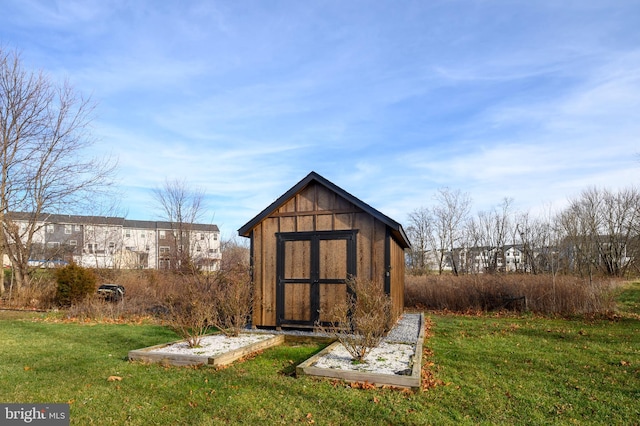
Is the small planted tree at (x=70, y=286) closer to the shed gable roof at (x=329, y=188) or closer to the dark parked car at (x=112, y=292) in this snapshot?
the dark parked car at (x=112, y=292)

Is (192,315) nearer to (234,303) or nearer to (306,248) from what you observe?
(234,303)

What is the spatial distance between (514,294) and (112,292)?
1585 centimetres

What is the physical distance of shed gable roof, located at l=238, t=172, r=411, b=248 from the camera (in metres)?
9.37

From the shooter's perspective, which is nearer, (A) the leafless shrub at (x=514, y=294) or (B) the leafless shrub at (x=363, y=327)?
(B) the leafless shrub at (x=363, y=327)

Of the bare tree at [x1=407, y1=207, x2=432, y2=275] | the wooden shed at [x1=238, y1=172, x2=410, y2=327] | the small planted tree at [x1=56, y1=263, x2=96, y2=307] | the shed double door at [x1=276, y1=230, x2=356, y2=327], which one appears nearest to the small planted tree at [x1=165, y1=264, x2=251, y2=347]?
the wooden shed at [x1=238, y1=172, x2=410, y2=327]

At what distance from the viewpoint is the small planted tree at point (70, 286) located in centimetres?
1510

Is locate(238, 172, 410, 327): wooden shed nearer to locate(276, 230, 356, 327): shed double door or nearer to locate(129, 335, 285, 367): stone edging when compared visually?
locate(276, 230, 356, 327): shed double door

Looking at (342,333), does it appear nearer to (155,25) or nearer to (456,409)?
(456,409)

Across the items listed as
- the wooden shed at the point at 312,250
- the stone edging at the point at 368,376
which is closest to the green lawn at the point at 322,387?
the stone edging at the point at 368,376

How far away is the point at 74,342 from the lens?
879cm

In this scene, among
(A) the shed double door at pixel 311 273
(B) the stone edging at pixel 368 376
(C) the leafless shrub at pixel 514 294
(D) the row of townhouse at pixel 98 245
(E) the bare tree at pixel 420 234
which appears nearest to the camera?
(B) the stone edging at pixel 368 376

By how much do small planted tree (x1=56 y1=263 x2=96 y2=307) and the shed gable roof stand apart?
8.48m

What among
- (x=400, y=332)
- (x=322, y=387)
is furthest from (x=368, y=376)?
(x=400, y=332)

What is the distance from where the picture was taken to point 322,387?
17.6 ft
